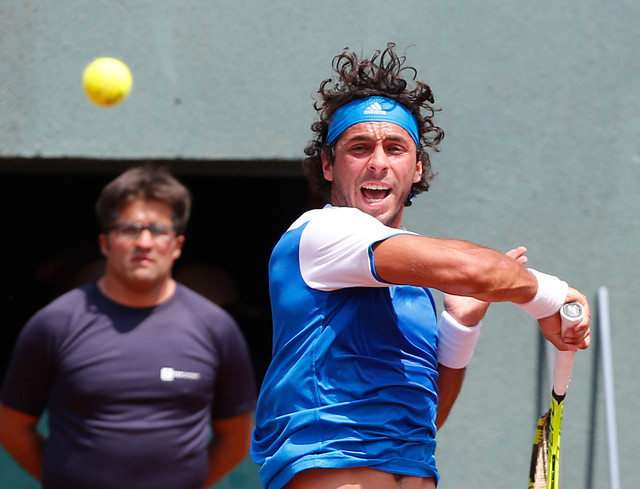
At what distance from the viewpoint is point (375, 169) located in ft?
9.68

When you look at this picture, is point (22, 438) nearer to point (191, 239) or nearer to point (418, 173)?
point (418, 173)

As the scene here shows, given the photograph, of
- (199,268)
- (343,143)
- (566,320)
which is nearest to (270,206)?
(199,268)

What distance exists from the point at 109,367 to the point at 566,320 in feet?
6.05

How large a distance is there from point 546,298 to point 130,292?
187 centimetres

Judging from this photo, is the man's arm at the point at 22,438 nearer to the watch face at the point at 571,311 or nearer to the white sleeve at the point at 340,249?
the white sleeve at the point at 340,249

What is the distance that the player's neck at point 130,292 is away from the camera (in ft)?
12.9

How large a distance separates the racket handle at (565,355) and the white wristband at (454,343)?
0.28 meters

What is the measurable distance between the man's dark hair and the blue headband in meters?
1.16

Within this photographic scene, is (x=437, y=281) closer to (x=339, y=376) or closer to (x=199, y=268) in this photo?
(x=339, y=376)

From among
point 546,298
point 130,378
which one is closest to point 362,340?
point 546,298

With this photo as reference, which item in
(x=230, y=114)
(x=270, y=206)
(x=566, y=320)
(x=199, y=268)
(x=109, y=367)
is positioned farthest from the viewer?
(x=199, y=268)

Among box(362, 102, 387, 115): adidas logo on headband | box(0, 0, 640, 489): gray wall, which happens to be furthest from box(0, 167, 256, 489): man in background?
box(362, 102, 387, 115): adidas logo on headband

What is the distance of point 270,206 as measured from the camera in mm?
7262

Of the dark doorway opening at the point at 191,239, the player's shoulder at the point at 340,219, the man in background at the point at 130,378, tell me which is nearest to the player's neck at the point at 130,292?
the man in background at the point at 130,378
